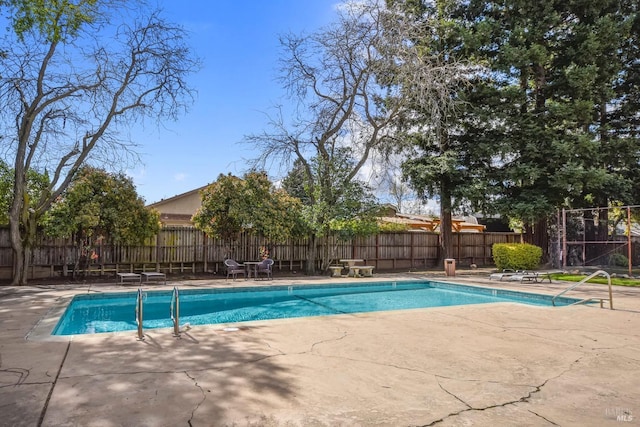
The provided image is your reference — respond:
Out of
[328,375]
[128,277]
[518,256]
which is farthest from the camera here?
[518,256]

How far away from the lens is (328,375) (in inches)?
155

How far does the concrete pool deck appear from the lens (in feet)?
9.90

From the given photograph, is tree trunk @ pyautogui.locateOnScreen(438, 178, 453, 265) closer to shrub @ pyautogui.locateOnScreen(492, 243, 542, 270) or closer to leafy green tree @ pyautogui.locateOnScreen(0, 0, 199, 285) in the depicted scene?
shrub @ pyautogui.locateOnScreen(492, 243, 542, 270)

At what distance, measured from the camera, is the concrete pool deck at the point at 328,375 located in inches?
119

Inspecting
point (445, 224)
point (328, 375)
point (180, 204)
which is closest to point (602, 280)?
point (445, 224)

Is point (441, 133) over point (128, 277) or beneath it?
over

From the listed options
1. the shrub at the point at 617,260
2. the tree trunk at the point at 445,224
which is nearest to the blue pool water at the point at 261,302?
the tree trunk at the point at 445,224

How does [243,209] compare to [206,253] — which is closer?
[243,209]

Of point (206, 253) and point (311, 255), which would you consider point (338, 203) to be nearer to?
point (311, 255)

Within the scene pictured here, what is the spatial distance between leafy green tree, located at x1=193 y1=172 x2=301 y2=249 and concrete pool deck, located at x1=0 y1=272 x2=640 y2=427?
7.71 m

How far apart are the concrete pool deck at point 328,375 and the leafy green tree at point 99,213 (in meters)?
6.03

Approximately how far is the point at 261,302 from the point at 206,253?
5.13m

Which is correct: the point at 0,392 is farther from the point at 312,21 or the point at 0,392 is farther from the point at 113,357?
the point at 312,21

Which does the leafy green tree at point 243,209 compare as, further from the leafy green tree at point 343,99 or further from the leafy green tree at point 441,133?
the leafy green tree at point 441,133
